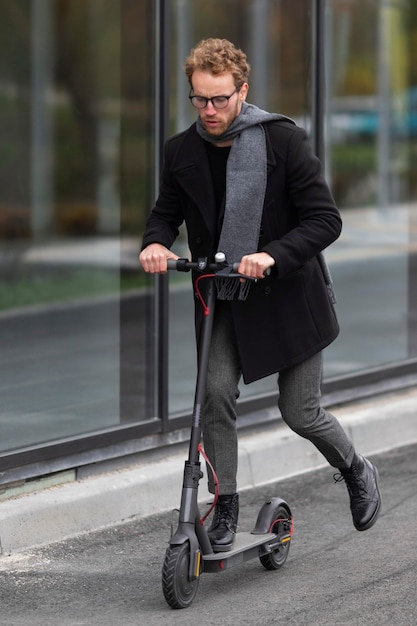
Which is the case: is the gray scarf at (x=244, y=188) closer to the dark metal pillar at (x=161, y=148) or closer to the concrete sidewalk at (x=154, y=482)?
the concrete sidewalk at (x=154, y=482)

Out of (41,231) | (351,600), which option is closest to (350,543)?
(351,600)

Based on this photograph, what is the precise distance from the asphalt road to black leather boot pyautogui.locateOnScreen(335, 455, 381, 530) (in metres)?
0.18

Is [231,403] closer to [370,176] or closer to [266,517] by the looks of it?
[266,517]

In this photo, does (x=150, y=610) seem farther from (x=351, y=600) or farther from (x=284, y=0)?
(x=284, y=0)

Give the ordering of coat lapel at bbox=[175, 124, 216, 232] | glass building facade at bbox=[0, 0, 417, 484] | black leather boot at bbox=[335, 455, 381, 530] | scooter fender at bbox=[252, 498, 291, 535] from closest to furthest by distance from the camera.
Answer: coat lapel at bbox=[175, 124, 216, 232], scooter fender at bbox=[252, 498, 291, 535], black leather boot at bbox=[335, 455, 381, 530], glass building facade at bbox=[0, 0, 417, 484]

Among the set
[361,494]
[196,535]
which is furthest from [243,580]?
[361,494]

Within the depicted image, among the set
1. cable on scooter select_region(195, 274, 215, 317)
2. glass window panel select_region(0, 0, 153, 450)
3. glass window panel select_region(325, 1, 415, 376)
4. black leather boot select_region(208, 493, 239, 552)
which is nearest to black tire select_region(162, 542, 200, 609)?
black leather boot select_region(208, 493, 239, 552)

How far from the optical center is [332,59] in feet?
27.1

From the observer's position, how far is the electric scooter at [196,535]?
15.8ft

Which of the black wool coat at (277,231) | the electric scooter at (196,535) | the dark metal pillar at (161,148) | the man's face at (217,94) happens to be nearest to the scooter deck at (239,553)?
the electric scooter at (196,535)

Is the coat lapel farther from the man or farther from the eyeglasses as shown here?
the eyeglasses

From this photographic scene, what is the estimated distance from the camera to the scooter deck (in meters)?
4.99

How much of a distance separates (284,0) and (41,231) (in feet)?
6.57

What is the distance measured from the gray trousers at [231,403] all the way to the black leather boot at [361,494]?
20 cm
